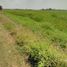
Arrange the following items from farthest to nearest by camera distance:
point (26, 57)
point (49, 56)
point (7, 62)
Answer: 1. point (49, 56)
2. point (26, 57)
3. point (7, 62)

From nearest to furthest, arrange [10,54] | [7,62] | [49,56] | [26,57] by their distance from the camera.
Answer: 1. [7,62]
2. [10,54]
3. [26,57]
4. [49,56]

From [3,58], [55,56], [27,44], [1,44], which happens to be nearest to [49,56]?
[55,56]

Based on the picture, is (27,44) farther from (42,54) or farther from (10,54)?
(10,54)

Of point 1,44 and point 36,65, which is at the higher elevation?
point 1,44

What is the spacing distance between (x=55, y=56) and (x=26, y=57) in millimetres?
2578

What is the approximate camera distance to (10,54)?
777 inches

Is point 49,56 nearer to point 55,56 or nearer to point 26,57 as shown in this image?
point 55,56

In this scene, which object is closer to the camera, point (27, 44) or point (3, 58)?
point (3, 58)

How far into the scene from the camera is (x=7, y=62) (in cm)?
1814

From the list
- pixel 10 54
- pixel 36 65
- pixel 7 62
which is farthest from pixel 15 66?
pixel 36 65

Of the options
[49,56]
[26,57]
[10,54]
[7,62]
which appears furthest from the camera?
[49,56]

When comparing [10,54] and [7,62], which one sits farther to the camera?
[10,54]

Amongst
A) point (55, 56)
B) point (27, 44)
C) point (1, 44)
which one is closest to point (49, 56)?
point (55, 56)

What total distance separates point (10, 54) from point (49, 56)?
12.4 ft
